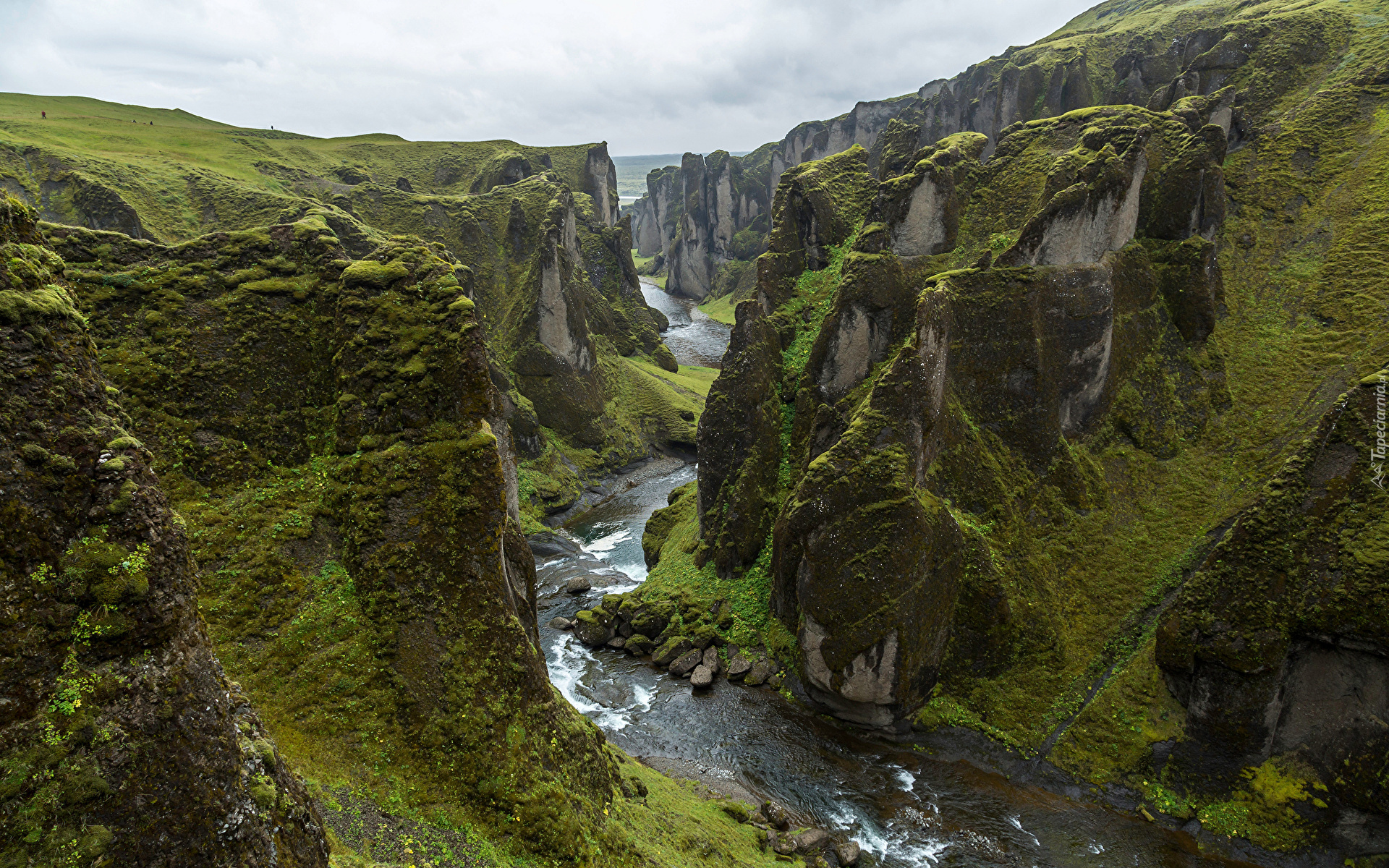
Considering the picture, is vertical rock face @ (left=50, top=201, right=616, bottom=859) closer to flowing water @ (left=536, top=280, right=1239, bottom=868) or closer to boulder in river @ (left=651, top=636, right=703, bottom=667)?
flowing water @ (left=536, top=280, right=1239, bottom=868)

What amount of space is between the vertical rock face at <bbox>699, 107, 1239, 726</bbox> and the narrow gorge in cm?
21

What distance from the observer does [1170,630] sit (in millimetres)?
24703

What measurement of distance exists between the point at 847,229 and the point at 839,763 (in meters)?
31.7

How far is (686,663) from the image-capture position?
3328cm

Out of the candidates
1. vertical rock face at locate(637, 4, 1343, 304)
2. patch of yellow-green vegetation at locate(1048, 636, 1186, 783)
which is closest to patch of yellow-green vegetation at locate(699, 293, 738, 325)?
vertical rock face at locate(637, 4, 1343, 304)

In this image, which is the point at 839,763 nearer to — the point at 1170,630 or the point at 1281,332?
the point at 1170,630

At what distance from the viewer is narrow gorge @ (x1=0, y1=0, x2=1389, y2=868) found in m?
8.55

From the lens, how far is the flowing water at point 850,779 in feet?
73.7

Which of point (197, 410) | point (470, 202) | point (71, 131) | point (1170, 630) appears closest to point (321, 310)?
point (197, 410)

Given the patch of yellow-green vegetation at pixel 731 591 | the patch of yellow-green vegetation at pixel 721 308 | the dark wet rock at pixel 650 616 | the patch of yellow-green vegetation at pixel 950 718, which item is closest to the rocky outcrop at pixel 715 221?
the patch of yellow-green vegetation at pixel 721 308

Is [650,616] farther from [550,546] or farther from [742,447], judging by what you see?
[550,546]

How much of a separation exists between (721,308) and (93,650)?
137 m

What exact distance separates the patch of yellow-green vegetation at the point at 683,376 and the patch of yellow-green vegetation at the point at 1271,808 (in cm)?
6135

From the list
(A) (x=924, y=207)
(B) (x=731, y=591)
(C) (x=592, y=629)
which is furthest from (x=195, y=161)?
(A) (x=924, y=207)
